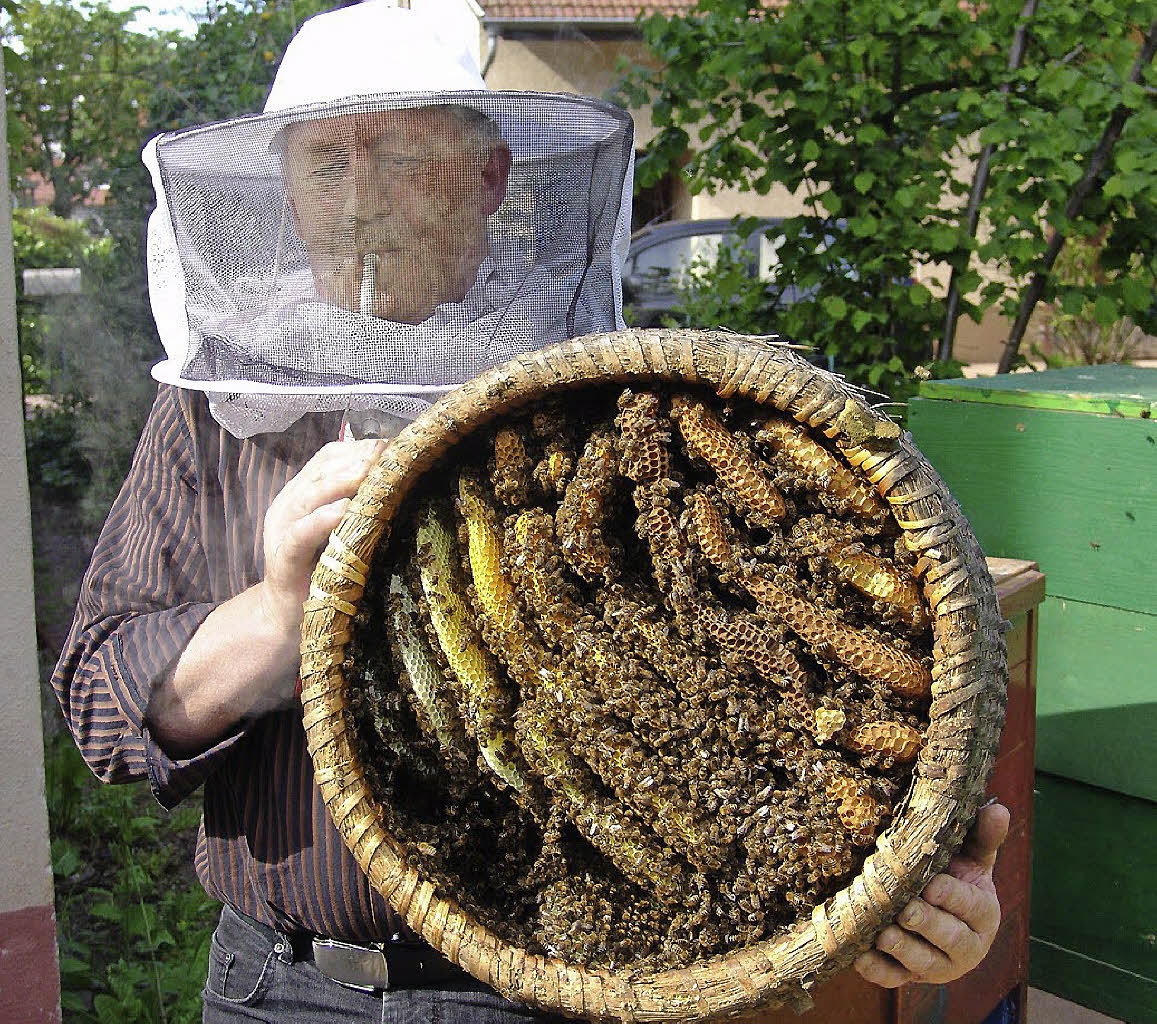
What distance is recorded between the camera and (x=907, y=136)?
276 cm

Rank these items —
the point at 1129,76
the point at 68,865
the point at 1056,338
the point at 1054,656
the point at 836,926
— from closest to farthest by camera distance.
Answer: the point at 836,926, the point at 1054,656, the point at 68,865, the point at 1129,76, the point at 1056,338

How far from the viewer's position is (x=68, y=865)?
244 cm

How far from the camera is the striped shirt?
3.45ft

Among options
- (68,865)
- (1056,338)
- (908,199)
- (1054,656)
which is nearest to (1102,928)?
(1054,656)

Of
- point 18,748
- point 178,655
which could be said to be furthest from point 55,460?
point 178,655

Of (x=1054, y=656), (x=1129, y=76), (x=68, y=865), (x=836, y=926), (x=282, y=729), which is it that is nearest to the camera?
(x=836, y=926)

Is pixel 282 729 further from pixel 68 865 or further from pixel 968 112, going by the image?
pixel 968 112

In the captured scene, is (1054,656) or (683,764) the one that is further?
(1054,656)

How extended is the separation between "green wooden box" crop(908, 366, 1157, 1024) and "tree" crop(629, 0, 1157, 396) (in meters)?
0.58

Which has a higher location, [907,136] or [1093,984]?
[907,136]

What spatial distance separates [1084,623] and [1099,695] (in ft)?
0.45

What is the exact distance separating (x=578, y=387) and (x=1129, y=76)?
2.42 m

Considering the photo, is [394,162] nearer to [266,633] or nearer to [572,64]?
[266,633]

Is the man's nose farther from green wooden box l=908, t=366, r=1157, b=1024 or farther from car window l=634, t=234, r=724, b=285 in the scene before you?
car window l=634, t=234, r=724, b=285
